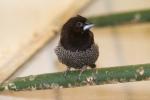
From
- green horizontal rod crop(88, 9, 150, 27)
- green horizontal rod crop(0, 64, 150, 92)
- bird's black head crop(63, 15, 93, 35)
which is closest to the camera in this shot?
green horizontal rod crop(0, 64, 150, 92)

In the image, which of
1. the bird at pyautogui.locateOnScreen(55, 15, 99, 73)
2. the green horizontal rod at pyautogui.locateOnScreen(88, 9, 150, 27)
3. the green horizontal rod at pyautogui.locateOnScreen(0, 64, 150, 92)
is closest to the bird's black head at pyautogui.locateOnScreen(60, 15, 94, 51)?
the bird at pyautogui.locateOnScreen(55, 15, 99, 73)

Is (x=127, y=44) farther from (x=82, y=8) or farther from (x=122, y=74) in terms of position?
(x=122, y=74)

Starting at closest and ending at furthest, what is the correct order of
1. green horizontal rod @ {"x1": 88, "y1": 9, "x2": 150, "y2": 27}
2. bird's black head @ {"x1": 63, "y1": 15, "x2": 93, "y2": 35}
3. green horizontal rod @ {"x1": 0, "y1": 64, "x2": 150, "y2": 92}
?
green horizontal rod @ {"x1": 0, "y1": 64, "x2": 150, "y2": 92} < bird's black head @ {"x1": 63, "y1": 15, "x2": 93, "y2": 35} < green horizontal rod @ {"x1": 88, "y1": 9, "x2": 150, "y2": 27}

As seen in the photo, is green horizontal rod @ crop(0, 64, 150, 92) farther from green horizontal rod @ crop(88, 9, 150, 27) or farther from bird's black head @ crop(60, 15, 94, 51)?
green horizontal rod @ crop(88, 9, 150, 27)

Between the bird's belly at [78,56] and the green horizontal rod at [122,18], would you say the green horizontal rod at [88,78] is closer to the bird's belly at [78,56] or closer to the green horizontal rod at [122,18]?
the bird's belly at [78,56]

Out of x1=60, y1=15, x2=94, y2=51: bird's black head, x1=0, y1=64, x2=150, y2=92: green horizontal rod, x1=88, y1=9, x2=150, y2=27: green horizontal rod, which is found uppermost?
x1=88, y1=9, x2=150, y2=27: green horizontal rod

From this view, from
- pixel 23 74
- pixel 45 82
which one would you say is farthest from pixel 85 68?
pixel 23 74

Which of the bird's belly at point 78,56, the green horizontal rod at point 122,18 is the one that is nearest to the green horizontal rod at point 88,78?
the bird's belly at point 78,56

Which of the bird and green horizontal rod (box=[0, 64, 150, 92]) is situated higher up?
the bird
